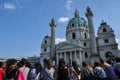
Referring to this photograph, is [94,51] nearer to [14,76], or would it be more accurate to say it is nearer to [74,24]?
[74,24]

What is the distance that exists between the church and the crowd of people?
97.2 ft

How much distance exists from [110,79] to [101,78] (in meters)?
0.39

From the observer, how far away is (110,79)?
6773 mm

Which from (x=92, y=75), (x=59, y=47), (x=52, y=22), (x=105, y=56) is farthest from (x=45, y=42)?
(x=92, y=75)

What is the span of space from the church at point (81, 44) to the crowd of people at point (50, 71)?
2963cm

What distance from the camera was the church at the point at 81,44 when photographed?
1780 inches

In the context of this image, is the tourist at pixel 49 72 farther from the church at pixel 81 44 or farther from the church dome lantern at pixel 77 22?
the church dome lantern at pixel 77 22

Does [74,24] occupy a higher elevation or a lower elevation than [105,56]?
higher

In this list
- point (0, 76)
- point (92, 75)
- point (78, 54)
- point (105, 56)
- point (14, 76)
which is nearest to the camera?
point (14, 76)

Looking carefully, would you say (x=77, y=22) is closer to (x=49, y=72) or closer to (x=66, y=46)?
(x=66, y=46)

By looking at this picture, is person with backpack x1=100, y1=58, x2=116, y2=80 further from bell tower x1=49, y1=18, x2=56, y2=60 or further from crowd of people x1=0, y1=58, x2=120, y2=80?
bell tower x1=49, y1=18, x2=56, y2=60

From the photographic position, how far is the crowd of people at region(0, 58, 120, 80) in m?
5.12

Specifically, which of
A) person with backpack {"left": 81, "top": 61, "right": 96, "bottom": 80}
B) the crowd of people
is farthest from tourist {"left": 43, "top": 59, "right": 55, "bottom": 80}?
person with backpack {"left": 81, "top": 61, "right": 96, "bottom": 80}

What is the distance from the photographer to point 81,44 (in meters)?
52.9
